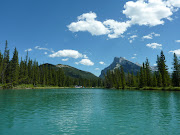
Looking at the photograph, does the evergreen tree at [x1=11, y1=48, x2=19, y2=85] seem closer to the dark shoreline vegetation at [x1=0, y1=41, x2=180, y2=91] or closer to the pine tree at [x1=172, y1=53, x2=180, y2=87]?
the dark shoreline vegetation at [x1=0, y1=41, x2=180, y2=91]

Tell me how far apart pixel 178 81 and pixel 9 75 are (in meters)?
104

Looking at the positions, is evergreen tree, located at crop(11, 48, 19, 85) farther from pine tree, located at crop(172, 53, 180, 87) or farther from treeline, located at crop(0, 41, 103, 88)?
pine tree, located at crop(172, 53, 180, 87)

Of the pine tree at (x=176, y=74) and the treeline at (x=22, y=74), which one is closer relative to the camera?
the pine tree at (x=176, y=74)

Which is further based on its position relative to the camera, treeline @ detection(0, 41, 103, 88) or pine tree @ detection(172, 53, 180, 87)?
treeline @ detection(0, 41, 103, 88)

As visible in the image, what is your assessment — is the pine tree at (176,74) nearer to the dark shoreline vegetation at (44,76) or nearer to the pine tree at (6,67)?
the dark shoreline vegetation at (44,76)

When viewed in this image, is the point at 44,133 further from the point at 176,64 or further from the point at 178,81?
the point at 176,64

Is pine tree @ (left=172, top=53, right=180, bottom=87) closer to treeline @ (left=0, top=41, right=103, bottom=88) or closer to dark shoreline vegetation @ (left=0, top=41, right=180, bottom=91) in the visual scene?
dark shoreline vegetation @ (left=0, top=41, right=180, bottom=91)

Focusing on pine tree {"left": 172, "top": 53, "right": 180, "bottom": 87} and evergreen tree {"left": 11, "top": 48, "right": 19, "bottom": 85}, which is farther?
evergreen tree {"left": 11, "top": 48, "right": 19, "bottom": 85}

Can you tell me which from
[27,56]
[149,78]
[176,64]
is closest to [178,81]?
[176,64]

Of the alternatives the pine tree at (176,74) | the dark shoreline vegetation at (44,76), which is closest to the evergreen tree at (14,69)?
the dark shoreline vegetation at (44,76)

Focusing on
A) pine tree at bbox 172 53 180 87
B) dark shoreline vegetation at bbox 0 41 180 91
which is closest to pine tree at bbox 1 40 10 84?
dark shoreline vegetation at bbox 0 41 180 91

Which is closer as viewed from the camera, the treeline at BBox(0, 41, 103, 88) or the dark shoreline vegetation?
the dark shoreline vegetation

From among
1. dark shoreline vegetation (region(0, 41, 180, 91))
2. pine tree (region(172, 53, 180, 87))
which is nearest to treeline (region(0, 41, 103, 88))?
dark shoreline vegetation (region(0, 41, 180, 91))

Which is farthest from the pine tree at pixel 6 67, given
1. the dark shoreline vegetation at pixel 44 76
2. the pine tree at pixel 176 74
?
the pine tree at pixel 176 74
